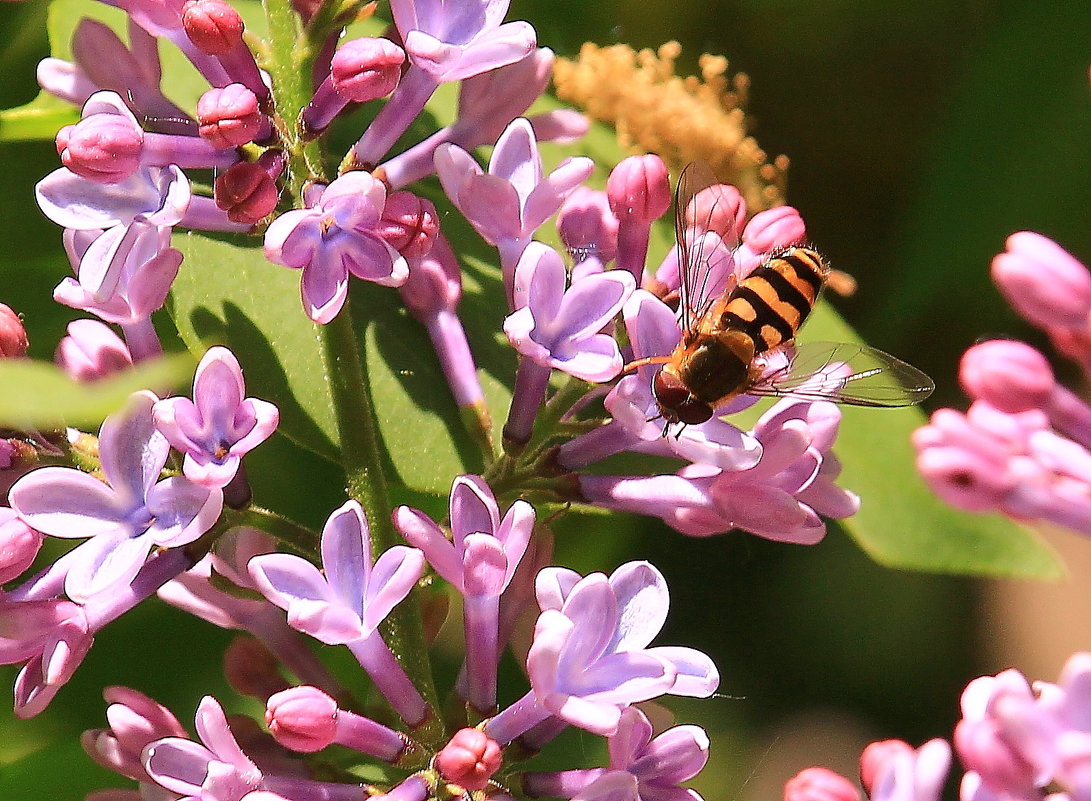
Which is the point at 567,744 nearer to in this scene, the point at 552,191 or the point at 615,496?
the point at 615,496

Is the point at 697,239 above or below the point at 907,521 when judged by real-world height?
above

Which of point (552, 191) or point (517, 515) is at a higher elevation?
point (552, 191)

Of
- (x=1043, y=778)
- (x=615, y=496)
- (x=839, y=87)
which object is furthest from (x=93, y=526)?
(x=839, y=87)

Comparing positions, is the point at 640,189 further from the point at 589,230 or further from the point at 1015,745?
the point at 1015,745

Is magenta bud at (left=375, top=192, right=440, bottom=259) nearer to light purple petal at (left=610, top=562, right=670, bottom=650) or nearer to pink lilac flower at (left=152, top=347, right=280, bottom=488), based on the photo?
pink lilac flower at (left=152, top=347, right=280, bottom=488)

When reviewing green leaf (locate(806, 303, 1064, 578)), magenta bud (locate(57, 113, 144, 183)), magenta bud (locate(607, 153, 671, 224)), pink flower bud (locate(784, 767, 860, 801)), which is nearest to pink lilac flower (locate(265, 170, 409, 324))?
magenta bud (locate(57, 113, 144, 183))

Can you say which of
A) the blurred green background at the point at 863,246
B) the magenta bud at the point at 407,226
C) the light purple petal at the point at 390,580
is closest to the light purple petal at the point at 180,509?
the light purple petal at the point at 390,580

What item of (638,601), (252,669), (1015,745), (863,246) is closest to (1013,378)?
(1015,745)
